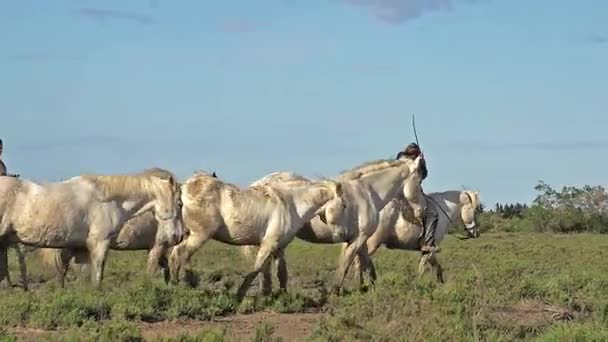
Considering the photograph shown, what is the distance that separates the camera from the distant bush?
48.1 metres

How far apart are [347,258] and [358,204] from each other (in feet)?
2.94

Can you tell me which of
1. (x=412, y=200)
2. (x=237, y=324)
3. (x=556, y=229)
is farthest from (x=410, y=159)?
(x=556, y=229)

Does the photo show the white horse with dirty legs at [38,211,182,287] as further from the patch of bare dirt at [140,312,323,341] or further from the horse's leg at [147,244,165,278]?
the patch of bare dirt at [140,312,323,341]

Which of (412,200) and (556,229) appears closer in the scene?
(412,200)

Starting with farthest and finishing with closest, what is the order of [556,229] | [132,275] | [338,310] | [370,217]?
1. [556,229]
2. [132,275]
3. [370,217]
4. [338,310]

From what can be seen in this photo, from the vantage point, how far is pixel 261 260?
1472cm

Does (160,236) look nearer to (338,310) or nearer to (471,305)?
(338,310)

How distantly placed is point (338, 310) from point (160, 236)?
324 cm

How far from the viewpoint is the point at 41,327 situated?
11.5 metres

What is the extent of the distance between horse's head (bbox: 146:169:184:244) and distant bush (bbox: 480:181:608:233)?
33.4 meters

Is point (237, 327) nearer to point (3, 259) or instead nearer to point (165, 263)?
point (3, 259)

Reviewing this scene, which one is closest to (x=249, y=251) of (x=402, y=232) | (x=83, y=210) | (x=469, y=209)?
(x=402, y=232)

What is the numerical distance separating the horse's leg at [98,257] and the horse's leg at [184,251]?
1.37 m

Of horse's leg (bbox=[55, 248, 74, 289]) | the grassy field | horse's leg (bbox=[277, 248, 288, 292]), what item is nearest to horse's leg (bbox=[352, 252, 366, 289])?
the grassy field
